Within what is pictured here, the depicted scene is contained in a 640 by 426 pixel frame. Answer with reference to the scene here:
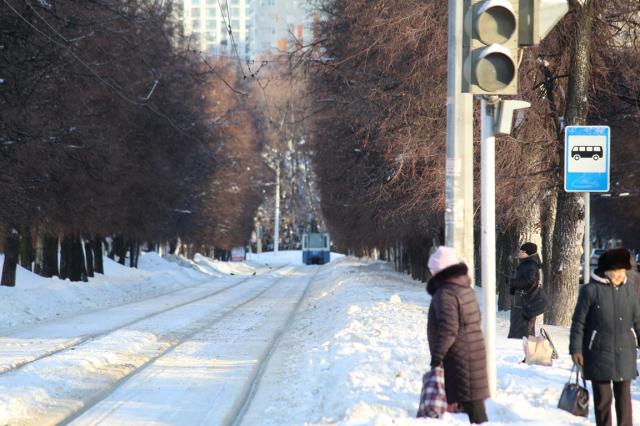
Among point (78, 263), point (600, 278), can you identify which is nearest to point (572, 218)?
point (600, 278)

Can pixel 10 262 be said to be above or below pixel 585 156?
below

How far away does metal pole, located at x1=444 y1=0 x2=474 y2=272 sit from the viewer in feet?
37.9

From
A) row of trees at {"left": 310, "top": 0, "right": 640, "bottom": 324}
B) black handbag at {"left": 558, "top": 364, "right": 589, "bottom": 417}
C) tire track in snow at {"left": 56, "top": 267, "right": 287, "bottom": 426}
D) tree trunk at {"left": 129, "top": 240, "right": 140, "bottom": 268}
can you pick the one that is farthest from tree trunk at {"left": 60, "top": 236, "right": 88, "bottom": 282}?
black handbag at {"left": 558, "top": 364, "right": 589, "bottom": 417}

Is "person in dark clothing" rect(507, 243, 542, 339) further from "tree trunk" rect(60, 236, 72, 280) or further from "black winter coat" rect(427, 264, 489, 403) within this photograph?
"tree trunk" rect(60, 236, 72, 280)

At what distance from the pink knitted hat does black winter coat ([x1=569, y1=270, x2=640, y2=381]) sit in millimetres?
1181

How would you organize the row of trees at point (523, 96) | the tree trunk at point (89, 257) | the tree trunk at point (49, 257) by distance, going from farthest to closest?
1. the tree trunk at point (89, 257)
2. the tree trunk at point (49, 257)
3. the row of trees at point (523, 96)

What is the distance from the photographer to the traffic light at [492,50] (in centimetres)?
959

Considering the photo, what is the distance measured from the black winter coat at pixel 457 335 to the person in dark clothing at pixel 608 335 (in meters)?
0.90

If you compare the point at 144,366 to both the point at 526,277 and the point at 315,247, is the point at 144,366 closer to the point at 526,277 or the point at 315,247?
the point at 526,277

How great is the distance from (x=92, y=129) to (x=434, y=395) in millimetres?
22929

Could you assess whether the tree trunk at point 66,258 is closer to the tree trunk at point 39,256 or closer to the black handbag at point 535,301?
the tree trunk at point 39,256

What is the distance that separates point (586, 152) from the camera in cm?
1288

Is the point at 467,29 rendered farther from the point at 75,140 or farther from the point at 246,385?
the point at 75,140

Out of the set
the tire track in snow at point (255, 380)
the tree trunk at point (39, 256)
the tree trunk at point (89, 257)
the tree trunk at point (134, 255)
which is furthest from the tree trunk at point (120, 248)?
the tire track in snow at point (255, 380)
